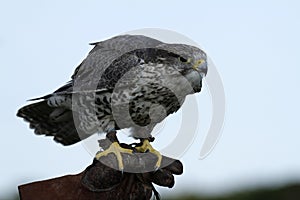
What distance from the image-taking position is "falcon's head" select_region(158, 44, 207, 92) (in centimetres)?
528

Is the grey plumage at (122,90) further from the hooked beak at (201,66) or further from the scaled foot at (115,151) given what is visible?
the scaled foot at (115,151)

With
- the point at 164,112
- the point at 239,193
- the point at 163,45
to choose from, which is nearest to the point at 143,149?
the point at 164,112

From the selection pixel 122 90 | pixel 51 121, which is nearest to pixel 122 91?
pixel 122 90

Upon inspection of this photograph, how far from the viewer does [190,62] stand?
17.5 feet

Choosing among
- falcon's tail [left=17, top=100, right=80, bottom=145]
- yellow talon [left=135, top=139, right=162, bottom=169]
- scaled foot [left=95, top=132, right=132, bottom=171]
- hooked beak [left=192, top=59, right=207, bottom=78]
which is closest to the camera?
scaled foot [left=95, top=132, right=132, bottom=171]

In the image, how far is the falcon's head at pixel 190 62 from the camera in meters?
5.28

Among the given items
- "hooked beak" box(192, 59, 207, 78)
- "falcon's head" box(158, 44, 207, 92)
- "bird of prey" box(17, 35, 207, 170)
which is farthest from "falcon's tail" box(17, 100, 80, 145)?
"hooked beak" box(192, 59, 207, 78)

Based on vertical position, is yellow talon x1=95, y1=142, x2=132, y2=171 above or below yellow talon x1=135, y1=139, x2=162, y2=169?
below

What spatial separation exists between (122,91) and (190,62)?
1.90ft

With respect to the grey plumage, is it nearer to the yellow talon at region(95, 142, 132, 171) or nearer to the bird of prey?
the bird of prey

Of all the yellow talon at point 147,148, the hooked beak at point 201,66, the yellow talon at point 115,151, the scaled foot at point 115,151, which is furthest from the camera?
the hooked beak at point 201,66

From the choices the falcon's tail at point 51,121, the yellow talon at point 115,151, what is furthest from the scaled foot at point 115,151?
the falcon's tail at point 51,121

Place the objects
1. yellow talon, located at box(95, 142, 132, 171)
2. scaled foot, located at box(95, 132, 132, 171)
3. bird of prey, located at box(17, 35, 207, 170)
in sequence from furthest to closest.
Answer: bird of prey, located at box(17, 35, 207, 170), yellow talon, located at box(95, 142, 132, 171), scaled foot, located at box(95, 132, 132, 171)

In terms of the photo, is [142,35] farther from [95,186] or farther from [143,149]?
[95,186]
